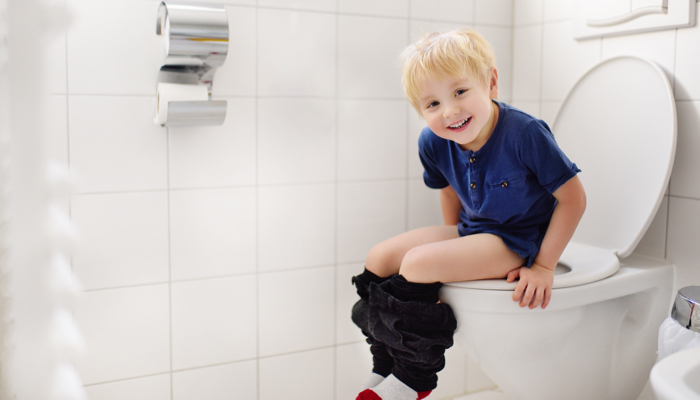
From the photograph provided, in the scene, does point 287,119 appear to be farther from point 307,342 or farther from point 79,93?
point 307,342

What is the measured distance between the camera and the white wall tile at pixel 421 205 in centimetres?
146

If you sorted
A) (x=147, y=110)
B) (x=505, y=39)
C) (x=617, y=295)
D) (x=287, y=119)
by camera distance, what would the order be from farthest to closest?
(x=505, y=39), (x=287, y=119), (x=147, y=110), (x=617, y=295)

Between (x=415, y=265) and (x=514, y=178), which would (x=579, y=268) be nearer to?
(x=514, y=178)

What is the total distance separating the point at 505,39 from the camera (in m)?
1.52

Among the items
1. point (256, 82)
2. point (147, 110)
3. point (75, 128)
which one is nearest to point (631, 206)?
point (256, 82)

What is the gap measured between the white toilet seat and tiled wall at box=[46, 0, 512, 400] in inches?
16.6

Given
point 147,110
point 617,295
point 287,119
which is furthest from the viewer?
point 287,119

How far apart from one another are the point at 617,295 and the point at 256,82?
2.81ft

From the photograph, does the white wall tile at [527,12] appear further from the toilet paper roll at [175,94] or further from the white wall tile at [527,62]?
the toilet paper roll at [175,94]

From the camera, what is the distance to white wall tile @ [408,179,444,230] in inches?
57.6

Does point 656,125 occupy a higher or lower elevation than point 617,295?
higher

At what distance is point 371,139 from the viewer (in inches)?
54.9

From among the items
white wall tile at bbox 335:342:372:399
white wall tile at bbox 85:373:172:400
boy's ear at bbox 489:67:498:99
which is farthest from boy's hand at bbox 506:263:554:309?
white wall tile at bbox 85:373:172:400

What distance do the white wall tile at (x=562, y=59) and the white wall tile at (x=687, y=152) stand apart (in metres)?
0.25
